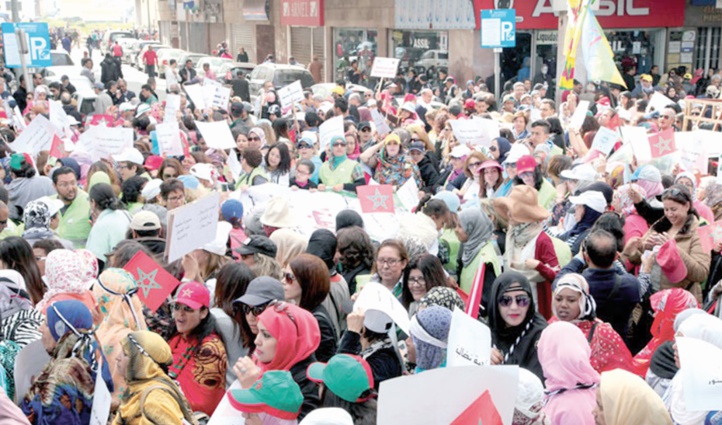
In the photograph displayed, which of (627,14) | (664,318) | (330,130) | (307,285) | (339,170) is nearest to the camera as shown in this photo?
(664,318)

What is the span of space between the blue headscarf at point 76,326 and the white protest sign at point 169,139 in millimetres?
6630

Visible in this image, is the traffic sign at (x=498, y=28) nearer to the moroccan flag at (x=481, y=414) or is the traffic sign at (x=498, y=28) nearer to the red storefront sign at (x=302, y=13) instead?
the moroccan flag at (x=481, y=414)

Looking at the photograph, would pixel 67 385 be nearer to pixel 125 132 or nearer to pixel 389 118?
pixel 125 132

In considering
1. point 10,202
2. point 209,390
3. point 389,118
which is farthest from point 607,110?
point 209,390

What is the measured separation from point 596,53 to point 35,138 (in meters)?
7.66

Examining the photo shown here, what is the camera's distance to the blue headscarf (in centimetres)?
431

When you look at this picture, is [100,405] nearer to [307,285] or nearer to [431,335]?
[431,335]

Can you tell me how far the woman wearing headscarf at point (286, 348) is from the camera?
4.46m

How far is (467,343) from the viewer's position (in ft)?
13.7

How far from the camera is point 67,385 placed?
13.7ft

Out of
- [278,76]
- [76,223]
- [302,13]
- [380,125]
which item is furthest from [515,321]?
[302,13]

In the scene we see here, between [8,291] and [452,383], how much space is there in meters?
3.17

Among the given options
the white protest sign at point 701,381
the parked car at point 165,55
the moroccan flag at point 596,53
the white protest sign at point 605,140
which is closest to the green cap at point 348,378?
the white protest sign at point 701,381

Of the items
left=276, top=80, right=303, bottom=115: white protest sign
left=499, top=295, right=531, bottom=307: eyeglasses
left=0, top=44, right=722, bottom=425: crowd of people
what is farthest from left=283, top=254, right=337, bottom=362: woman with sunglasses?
left=276, top=80, right=303, bottom=115: white protest sign
